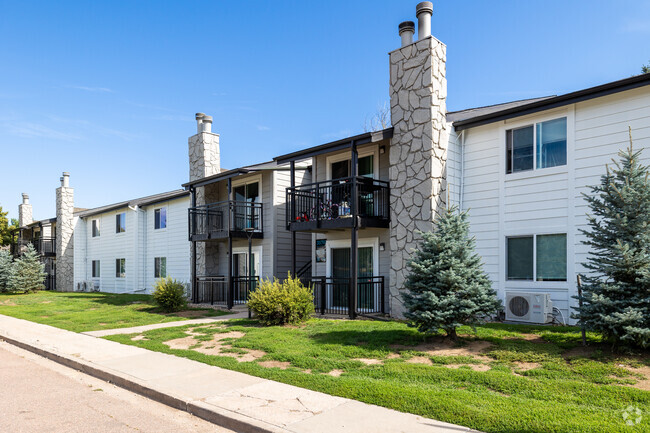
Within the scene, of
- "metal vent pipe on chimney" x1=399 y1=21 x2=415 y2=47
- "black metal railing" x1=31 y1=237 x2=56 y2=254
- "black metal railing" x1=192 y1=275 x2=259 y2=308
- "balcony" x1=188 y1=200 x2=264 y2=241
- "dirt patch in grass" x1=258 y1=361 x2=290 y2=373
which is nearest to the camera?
"dirt patch in grass" x1=258 y1=361 x2=290 y2=373

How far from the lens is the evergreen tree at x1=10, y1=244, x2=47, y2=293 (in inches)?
1177

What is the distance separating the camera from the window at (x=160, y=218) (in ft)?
83.3

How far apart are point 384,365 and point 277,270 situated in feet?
39.5

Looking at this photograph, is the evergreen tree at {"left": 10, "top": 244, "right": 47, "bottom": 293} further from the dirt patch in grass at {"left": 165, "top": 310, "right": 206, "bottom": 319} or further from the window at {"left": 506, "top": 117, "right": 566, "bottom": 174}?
the window at {"left": 506, "top": 117, "right": 566, "bottom": 174}

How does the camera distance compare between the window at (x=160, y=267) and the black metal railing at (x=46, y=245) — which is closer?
the window at (x=160, y=267)

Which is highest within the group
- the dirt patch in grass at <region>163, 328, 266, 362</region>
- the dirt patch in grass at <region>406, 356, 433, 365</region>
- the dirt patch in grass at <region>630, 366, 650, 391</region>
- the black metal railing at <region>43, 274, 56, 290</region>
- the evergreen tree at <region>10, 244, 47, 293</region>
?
the dirt patch in grass at <region>630, 366, 650, 391</region>

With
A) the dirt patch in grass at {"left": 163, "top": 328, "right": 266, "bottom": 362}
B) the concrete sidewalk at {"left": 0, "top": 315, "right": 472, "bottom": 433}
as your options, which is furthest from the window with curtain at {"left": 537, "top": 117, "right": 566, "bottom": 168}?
the concrete sidewalk at {"left": 0, "top": 315, "right": 472, "bottom": 433}

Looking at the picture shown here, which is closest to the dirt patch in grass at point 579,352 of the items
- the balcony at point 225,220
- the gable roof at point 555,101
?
the gable roof at point 555,101

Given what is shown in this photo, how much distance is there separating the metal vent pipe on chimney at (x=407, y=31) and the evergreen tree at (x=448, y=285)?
21.5 ft

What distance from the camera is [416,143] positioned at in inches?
505

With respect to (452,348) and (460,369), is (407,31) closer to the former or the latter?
(452,348)

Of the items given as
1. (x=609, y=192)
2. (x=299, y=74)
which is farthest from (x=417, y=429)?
(x=299, y=74)

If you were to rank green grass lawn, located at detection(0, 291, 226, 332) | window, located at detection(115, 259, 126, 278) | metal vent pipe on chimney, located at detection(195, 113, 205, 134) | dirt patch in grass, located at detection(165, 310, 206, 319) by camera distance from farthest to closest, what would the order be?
window, located at detection(115, 259, 126, 278), metal vent pipe on chimney, located at detection(195, 113, 205, 134), dirt patch in grass, located at detection(165, 310, 206, 319), green grass lawn, located at detection(0, 291, 226, 332)

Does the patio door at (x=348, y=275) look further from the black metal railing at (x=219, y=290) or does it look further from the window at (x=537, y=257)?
the window at (x=537, y=257)
